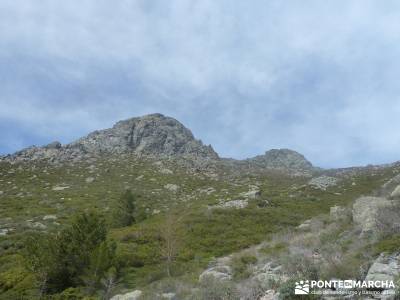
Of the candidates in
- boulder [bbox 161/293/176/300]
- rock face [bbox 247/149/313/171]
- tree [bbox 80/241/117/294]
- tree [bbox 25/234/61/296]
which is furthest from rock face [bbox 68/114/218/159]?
boulder [bbox 161/293/176/300]

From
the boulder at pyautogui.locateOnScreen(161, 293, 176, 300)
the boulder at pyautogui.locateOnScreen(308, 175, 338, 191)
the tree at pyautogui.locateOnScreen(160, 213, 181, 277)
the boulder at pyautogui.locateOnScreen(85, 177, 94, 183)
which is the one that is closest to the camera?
the boulder at pyautogui.locateOnScreen(161, 293, 176, 300)

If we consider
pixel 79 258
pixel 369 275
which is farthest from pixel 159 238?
pixel 369 275

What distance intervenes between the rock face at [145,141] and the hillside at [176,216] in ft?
5.10

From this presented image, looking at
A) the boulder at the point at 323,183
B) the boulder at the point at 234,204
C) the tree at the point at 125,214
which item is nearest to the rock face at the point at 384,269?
the tree at the point at 125,214

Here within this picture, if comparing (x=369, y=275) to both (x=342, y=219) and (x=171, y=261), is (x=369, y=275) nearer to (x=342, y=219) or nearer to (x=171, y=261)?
(x=342, y=219)

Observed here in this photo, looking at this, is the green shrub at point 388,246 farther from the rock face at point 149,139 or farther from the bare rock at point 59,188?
the rock face at point 149,139

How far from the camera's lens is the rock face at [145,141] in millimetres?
80562

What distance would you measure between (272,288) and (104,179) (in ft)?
150

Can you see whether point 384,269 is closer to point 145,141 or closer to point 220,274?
point 220,274

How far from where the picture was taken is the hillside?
15547 mm

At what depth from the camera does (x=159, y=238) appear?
25547 millimetres

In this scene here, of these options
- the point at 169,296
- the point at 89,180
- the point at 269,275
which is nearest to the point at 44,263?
the point at 169,296

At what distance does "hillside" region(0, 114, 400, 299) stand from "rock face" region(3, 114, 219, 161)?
1.55 meters

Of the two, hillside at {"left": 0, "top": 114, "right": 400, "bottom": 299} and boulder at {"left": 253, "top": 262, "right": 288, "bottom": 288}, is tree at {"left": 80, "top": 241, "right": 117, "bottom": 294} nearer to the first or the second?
hillside at {"left": 0, "top": 114, "right": 400, "bottom": 299}
